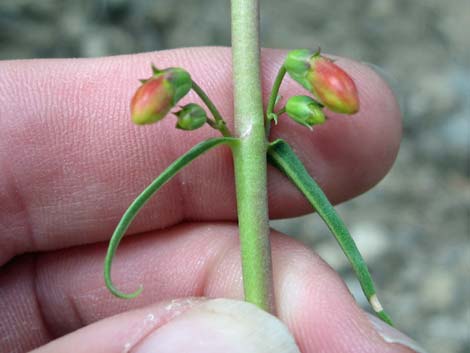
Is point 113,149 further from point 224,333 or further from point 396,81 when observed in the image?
point 396,81

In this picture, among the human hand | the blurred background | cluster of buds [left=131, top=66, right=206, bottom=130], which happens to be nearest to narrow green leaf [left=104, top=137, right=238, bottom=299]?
cluster of buds [left=131, top=66, right=206, bottom=130]

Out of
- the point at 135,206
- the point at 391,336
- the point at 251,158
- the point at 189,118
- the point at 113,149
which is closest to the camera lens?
the point at 135,206

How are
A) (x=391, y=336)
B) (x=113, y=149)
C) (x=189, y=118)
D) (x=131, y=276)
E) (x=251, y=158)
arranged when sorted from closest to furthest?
(x=189, y=118)
(x=251, y=158)
(x=391, y=336)
(x=113, y=149)
(x=131, y=276)

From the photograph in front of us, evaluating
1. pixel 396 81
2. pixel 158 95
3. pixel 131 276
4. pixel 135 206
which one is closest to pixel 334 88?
pixel 158 95

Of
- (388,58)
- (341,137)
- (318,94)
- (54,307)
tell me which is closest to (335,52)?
(388,58)

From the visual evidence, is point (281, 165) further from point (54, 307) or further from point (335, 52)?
point (335, 52)

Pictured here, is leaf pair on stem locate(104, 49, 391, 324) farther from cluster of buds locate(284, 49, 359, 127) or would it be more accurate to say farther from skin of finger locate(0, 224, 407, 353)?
skin of finger locate(0, 224, 407, 353)
